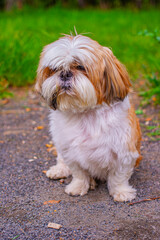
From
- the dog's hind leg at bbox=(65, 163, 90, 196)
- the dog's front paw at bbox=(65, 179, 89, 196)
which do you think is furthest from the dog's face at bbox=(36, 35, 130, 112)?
the dog's front paw at bbox=(65, 179, 89, 196)

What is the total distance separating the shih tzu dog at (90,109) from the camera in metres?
2.59

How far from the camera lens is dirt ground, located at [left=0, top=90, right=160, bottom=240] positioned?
2.58m

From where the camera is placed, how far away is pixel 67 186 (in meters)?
3.29

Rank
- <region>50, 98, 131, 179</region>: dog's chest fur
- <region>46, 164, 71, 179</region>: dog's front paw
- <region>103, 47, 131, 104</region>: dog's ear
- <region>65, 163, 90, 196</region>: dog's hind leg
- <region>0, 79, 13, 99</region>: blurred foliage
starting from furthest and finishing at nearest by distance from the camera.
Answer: <region>0, 79, 13, 99</region>: blurred foliage < <region>46, 164, 71, 179</region>: dog's front paw < <region>65, 163, 90, 196</region>: dog's hind leg < <region>50, 98, 131, 179</region>: dog's chest fur < <region>103, 47, 131, 104</region>: dog's ear

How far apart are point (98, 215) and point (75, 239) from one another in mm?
387

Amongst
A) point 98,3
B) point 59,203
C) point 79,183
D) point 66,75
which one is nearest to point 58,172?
point 79,183

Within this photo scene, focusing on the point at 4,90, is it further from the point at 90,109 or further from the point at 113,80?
the point at 113,80

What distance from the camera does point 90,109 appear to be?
2.81 m

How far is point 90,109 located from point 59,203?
95 cm

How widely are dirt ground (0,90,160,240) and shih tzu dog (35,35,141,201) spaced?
182 mm

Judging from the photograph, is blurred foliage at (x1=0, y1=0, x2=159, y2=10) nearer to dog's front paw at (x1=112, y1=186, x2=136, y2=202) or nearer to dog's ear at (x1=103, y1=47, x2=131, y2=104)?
dog's ear at (x1=103, y1=47, x2=131, y2=104)

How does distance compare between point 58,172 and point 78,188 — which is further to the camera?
point 58,172

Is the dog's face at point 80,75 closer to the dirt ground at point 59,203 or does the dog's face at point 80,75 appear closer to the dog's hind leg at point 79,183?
the dog's hind leg at point 79,183

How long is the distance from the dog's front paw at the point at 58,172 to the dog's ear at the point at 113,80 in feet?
3.76
